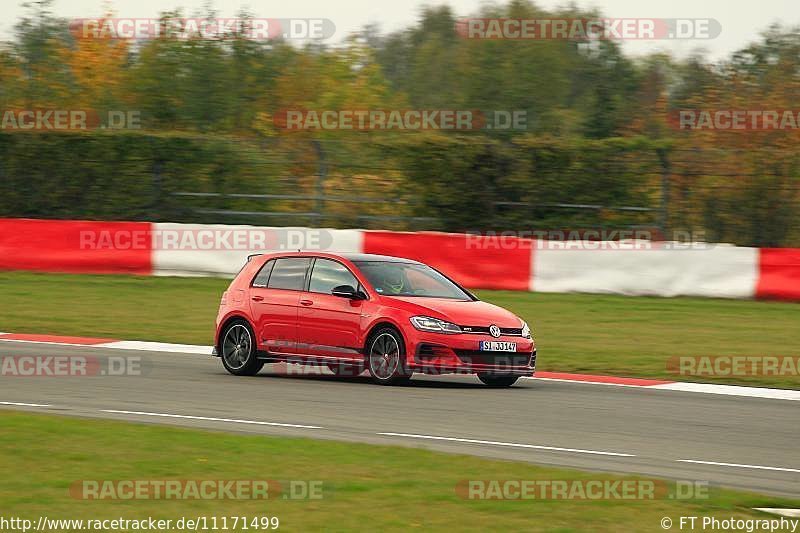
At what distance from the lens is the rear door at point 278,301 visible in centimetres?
1500

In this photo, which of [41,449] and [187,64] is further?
[187,64]

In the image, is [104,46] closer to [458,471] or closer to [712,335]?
[712,335]

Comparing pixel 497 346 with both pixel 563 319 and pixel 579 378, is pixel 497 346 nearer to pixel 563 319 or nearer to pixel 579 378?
pixel 579 378

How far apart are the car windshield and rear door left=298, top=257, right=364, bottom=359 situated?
9.4 inches

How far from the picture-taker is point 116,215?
98.3ft

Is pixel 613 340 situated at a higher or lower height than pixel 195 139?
lower

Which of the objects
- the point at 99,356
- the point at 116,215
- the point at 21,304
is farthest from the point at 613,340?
the point at 116,215

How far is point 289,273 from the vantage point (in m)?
15.4

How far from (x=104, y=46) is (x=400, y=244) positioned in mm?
28993
